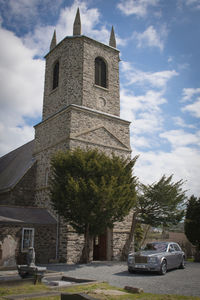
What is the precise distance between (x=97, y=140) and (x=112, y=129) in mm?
2009

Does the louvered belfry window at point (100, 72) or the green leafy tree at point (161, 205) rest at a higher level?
the louvered belfry window at point (100, 72)

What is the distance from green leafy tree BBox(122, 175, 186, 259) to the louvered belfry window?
9.62 meters

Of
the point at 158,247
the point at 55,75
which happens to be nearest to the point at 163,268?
the point at 158,247

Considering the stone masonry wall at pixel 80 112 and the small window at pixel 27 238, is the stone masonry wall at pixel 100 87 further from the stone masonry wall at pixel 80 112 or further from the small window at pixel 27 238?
the small window at pixel 27 238

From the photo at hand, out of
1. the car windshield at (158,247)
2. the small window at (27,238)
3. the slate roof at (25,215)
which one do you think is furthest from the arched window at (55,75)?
the car windshield at (158,247)

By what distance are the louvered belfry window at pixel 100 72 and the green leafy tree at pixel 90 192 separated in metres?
9.18

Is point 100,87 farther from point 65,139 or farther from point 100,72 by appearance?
point 65,139

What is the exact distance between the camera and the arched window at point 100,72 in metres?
24.4

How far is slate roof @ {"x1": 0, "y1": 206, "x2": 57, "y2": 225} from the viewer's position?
57.1 ft

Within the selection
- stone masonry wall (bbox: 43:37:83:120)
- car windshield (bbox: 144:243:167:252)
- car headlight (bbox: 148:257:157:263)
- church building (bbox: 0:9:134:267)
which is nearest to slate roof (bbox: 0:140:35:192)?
church building (bbox: 0:9:134:267)

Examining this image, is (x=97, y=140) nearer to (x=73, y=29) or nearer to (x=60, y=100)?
(x=60, y=100)

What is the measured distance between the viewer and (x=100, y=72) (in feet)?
80.9

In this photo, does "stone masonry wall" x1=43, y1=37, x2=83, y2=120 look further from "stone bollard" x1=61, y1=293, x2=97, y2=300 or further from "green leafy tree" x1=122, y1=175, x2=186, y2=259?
"stone bollard" x1=61, y1=293, x2=97, y2=300

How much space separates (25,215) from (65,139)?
19.0ft
